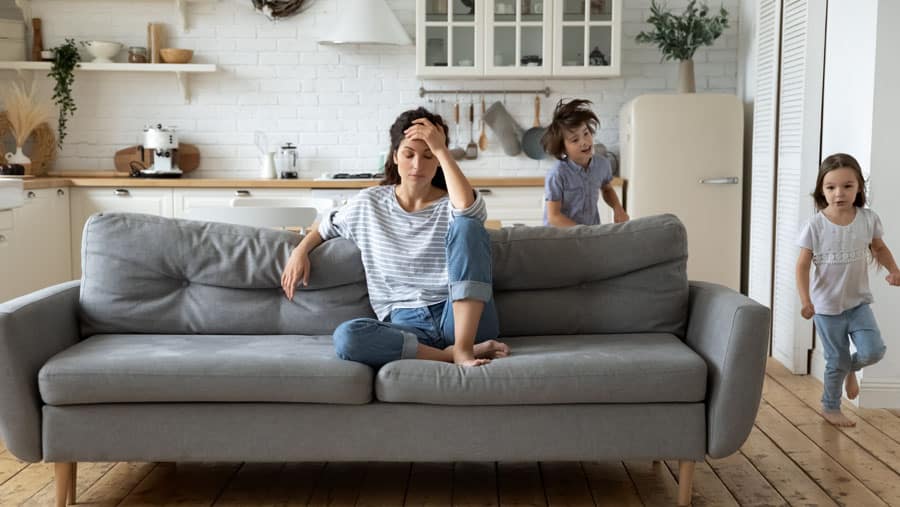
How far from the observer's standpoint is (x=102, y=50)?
6191mm

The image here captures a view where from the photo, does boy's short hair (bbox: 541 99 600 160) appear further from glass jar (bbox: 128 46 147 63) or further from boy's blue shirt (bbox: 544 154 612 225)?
glass jar (bbox: 128 46 147 63)

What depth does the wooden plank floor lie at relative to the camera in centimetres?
281

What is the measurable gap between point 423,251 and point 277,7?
12.5ft

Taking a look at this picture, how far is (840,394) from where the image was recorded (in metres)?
3.69

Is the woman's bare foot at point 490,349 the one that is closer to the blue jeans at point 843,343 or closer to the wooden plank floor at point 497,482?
the wooden plank floor at point 497,482

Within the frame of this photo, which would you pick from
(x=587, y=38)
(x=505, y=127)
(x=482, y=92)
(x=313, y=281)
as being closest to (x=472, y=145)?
(x=505, y=127)

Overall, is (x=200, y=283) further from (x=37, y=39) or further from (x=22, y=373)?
(x=37, y=39)

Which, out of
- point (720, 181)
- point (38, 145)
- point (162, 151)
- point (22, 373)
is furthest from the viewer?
point (38, 145)

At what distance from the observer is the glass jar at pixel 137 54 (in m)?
6.19

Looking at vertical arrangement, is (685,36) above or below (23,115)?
above

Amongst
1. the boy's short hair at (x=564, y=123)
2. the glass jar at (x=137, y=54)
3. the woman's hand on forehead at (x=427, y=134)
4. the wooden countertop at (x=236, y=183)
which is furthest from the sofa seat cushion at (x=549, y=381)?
the glass jar at (x=137, y=54)

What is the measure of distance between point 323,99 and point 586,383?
13.8ft

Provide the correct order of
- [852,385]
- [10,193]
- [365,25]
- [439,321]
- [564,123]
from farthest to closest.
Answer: [365,25] < [10,193] < [564,123] < [852,385] < [439,321]

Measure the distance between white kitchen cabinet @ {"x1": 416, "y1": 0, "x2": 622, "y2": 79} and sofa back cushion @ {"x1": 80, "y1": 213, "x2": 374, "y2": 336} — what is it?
3.18m
